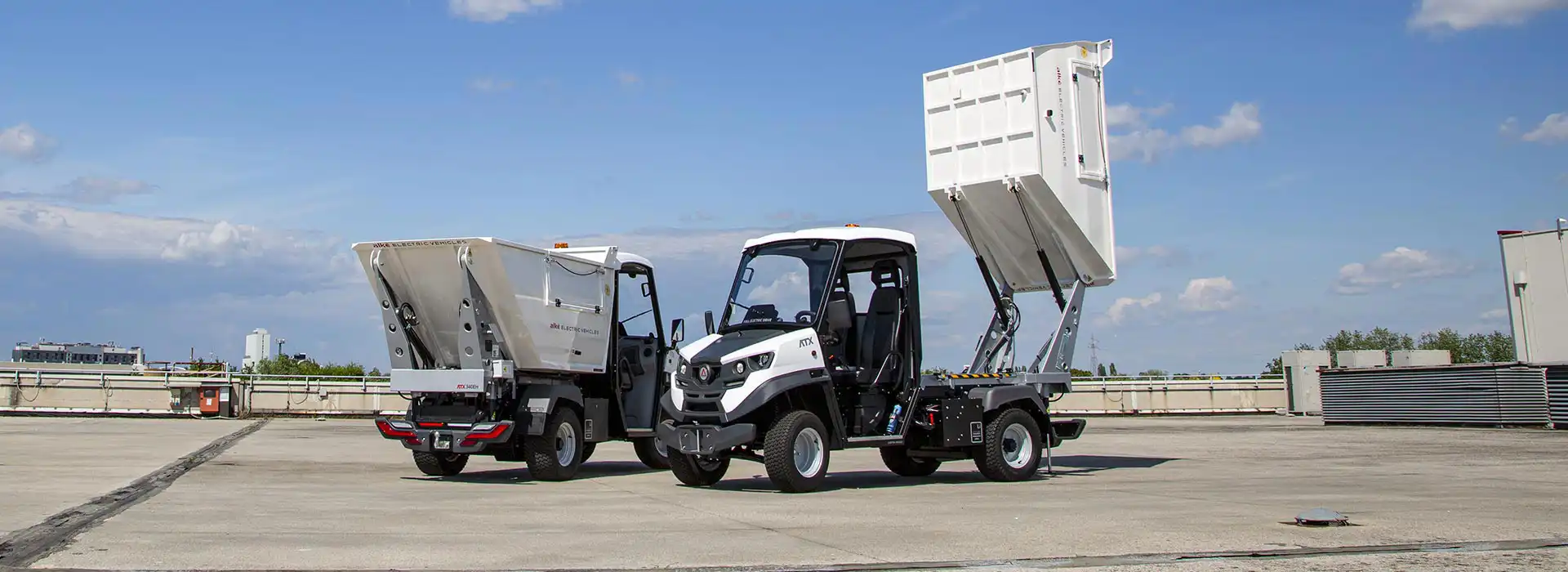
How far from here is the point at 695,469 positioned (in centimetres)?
1156

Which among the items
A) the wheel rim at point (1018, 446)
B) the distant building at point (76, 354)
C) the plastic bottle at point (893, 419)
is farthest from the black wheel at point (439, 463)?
the distant building at point (76, 354)

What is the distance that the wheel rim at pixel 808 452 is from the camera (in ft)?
35.6

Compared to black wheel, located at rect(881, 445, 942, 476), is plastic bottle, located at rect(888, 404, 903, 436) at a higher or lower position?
higher

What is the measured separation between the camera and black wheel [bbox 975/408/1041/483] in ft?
39.9

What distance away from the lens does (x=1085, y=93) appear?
13.3 metres

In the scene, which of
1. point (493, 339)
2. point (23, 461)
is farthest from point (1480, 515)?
point (23, 461)

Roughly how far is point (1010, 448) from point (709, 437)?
12.1ft

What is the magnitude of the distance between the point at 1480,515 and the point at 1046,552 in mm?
3839

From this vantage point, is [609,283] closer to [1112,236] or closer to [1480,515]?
[1112,236]

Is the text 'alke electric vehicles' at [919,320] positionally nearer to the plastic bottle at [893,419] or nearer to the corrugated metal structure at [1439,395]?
the plastic bottle at [893,419]

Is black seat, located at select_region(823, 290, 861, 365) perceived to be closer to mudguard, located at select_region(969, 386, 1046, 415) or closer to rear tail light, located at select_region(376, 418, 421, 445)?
mudguard, located at select_region(969, 386, 1046, 415)

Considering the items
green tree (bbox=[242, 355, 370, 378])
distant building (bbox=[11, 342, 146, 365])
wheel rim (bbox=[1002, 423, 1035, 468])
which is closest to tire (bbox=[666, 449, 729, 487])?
wheel rim (bbox=[1002, 423, 1035, 468])

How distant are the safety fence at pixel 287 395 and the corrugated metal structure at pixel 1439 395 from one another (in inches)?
A: 305

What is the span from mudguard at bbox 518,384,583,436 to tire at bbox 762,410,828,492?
292cm
